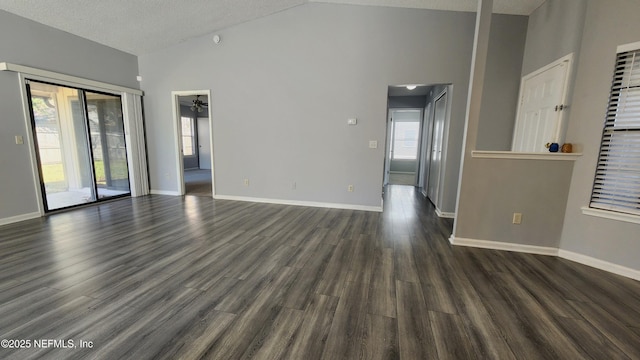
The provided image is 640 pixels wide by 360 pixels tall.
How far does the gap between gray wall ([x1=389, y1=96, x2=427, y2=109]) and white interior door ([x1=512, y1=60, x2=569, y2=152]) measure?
10.1 ft

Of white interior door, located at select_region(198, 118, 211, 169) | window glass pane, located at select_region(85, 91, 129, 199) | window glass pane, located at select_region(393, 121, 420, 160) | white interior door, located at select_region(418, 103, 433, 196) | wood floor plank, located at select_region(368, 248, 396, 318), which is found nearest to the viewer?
wood floor plank, located at select_region(368, 248, 396, 318)

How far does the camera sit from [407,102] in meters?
6.91

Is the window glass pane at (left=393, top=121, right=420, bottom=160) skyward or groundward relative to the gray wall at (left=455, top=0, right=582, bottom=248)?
skyward

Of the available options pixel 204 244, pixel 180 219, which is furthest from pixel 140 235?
pixel 204 244

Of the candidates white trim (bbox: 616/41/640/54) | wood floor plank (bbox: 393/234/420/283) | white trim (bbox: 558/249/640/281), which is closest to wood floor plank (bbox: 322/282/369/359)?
wood floor plank (bbox: 393/234/420/283)

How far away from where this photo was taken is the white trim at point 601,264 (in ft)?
A: 7.70

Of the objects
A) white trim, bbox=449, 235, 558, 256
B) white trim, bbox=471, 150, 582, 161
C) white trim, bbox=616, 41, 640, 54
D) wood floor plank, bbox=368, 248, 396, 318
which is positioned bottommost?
wood floor plank, bbox=368, 248, 396, 318

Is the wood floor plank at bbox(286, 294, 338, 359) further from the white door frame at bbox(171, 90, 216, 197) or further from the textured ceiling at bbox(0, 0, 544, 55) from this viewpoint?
the textured ceiling at bbox(0, 0, 544, 55)

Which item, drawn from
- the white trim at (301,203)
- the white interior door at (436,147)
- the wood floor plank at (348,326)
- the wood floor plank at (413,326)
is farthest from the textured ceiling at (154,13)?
the wood floor plank at (348,326)

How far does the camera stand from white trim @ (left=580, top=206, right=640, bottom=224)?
233cm

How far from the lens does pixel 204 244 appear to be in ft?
9.53

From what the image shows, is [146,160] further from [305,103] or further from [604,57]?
[604,57]

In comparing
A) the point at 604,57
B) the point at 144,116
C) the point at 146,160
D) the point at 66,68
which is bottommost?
the point at 146,160

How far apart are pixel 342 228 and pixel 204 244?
1.80 m
